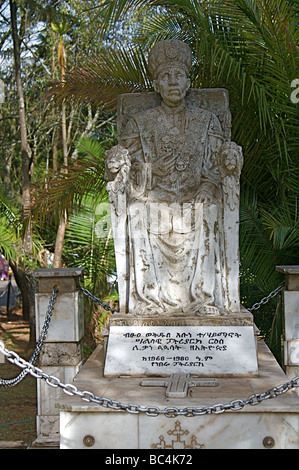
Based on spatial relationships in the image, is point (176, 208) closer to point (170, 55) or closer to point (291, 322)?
point (170, 55)

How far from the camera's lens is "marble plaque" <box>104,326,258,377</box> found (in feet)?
15.1

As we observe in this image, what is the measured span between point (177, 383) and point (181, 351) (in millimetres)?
535

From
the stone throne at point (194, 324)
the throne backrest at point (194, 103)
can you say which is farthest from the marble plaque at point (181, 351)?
the throne backrest at point (194, 103)

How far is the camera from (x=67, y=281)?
5.64 m

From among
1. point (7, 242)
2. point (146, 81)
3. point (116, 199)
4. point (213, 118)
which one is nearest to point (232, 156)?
point (213, 118)

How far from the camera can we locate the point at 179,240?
514cm

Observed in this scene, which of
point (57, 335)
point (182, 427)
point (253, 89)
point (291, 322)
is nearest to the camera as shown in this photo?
point (182, 427)

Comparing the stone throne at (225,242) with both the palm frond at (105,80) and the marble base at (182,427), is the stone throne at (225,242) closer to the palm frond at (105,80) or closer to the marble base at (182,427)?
the marble base at (182,427)

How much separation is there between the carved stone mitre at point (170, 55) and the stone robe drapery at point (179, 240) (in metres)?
0.63

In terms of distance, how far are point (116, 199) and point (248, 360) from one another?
1.64 meters

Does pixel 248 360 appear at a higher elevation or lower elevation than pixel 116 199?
lower

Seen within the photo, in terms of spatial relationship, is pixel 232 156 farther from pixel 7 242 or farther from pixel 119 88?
pixel 7 242

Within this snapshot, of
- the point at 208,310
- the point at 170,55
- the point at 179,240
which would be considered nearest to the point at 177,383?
the point at 208,310
